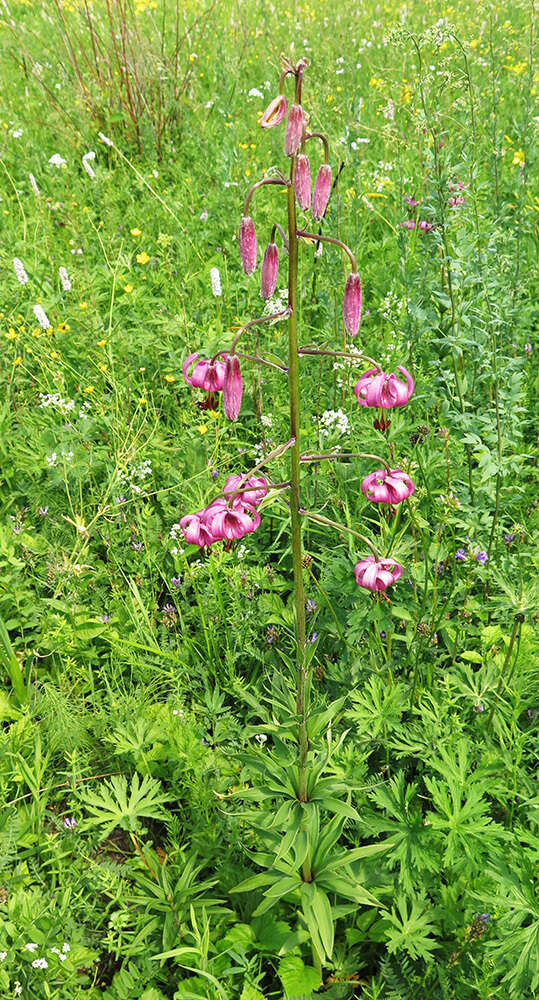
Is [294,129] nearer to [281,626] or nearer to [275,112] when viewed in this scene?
[275,112]

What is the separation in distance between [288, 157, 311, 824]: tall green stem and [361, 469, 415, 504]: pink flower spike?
30 cm

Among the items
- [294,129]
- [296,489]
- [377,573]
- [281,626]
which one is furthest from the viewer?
[281,626]

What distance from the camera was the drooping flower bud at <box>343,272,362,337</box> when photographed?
3.75ft

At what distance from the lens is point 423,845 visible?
1552mm

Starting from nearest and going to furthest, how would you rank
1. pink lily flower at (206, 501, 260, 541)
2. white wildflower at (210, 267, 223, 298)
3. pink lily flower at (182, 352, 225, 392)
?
pink lily flower at (206, 501, 260, 541) → pink lily flower at (182, 352, 225, 392) → white wildflower at (210, 267, 223, 298)

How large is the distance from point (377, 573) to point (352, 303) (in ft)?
1.93

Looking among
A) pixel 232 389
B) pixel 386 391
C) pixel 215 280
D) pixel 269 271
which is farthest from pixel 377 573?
pixel 215 280

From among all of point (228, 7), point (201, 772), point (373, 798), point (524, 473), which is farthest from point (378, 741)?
point (228, 7)

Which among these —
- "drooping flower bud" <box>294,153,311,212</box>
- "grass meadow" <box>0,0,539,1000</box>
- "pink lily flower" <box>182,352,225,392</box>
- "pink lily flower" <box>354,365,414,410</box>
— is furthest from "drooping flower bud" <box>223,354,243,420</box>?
"pink lily flower" <box>354,365,414,410</box>

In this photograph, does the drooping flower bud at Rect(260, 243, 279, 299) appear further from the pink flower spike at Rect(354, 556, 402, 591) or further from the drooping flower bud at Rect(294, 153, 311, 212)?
the pink flower spike at Rect(354, 556, 402, 591)

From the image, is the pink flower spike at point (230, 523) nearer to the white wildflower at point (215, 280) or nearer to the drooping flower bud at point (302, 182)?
the drooping flower bud at point (302, 182)

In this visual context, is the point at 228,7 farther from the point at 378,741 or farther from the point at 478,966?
the point at 478,966

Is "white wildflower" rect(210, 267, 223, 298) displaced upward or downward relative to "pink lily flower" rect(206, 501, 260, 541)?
upward

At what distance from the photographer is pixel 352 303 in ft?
3.80
